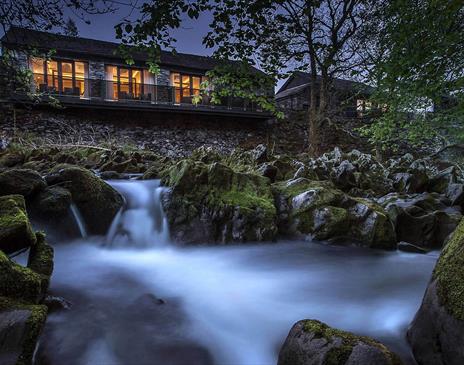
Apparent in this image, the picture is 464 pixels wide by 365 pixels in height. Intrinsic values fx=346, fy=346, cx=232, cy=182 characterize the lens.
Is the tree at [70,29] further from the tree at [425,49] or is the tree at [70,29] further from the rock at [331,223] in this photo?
the rock at [331,223]

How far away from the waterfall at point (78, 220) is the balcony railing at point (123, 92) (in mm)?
13710

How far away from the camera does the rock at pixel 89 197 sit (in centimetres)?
611

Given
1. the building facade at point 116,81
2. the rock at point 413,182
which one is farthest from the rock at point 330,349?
the building facade at point 116,81

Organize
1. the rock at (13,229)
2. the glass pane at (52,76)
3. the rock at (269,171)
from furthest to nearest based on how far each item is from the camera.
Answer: the glass pane at (52,76) < the rock at (269,171) < the rock at (13,229)

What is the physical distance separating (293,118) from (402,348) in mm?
23633

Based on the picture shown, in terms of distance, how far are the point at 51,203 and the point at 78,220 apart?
611 millimetres

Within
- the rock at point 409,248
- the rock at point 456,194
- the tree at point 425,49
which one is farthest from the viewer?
the rock at point 456,194

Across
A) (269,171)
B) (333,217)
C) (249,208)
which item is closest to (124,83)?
(269,171)

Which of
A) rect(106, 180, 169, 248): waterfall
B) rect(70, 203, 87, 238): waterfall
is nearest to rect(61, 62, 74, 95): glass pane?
rect(106, 180, 169, 248): waterfall

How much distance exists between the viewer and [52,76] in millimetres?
19406

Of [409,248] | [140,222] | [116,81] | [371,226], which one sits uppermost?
[116,81]

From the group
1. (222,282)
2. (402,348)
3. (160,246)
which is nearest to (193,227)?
(160,246)

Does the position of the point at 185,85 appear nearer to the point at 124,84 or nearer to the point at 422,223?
the point at 124,84

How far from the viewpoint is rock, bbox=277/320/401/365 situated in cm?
208
